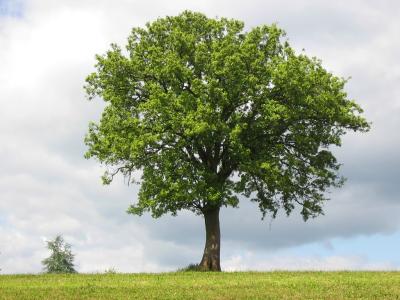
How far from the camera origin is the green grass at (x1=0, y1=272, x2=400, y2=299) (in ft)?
93.4

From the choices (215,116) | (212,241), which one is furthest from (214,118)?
(212,241)

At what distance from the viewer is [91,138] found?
151ft

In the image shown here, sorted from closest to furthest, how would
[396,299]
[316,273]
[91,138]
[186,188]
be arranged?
[396,299], [316,273], [186,188], [91,138]

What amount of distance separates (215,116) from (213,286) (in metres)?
14.3

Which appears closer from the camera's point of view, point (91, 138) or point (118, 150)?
point (118, 150)

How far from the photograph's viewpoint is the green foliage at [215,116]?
139 feet

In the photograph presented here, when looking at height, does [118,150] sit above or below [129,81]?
A: below

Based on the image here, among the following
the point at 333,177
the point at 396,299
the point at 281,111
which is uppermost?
the point at 281,111

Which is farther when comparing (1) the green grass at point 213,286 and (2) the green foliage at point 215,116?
(2) the green foliage at point 215,116

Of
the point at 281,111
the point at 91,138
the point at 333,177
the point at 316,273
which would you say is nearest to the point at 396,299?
the point at 316,273

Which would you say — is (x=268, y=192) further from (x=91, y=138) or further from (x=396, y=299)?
(x=396, y=299)

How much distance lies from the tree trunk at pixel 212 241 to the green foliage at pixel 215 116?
1.45m

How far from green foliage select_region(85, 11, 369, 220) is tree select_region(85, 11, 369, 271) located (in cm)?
8

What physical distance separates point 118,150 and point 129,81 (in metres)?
6.75
